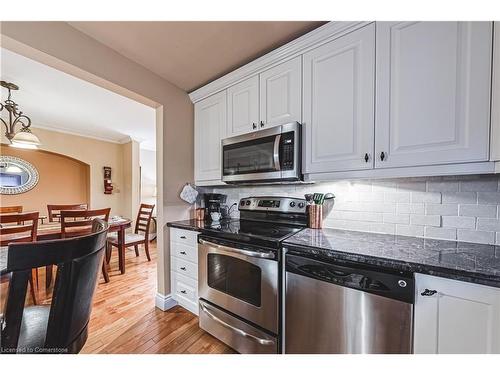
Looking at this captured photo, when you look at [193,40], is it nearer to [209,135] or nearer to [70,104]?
[209,135]

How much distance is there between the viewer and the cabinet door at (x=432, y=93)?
36.2 inches

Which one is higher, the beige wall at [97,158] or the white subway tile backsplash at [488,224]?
the beige wall at [97,158]

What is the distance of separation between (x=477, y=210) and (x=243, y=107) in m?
1.70

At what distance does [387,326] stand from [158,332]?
1.63m

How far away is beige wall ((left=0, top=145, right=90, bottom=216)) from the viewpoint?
3.59 meters

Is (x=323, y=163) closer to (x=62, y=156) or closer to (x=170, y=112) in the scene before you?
(x=170, y=112)

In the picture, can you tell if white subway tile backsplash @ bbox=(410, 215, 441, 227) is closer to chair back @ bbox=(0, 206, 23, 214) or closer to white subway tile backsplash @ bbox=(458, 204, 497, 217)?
white subway tile backsplash @ bbox=(458, 204, 497, 217)

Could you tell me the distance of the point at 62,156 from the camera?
394 cm

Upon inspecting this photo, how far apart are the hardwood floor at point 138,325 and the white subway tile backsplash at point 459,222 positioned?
1.65 metres

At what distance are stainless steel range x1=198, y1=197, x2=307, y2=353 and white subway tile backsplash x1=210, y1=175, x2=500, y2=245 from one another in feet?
1.10

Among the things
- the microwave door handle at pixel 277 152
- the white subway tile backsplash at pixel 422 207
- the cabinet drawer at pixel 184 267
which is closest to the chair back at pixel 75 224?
the cabinet drawer at pixel 184 267

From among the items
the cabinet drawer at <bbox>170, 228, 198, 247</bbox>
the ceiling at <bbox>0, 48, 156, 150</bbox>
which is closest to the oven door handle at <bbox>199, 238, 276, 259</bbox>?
the cabinet drawer at <bbox>170, 228, 198, 247</bbox>

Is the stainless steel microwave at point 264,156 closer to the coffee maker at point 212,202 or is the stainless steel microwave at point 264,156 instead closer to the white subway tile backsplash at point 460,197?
the coffee maker at point 212,202
